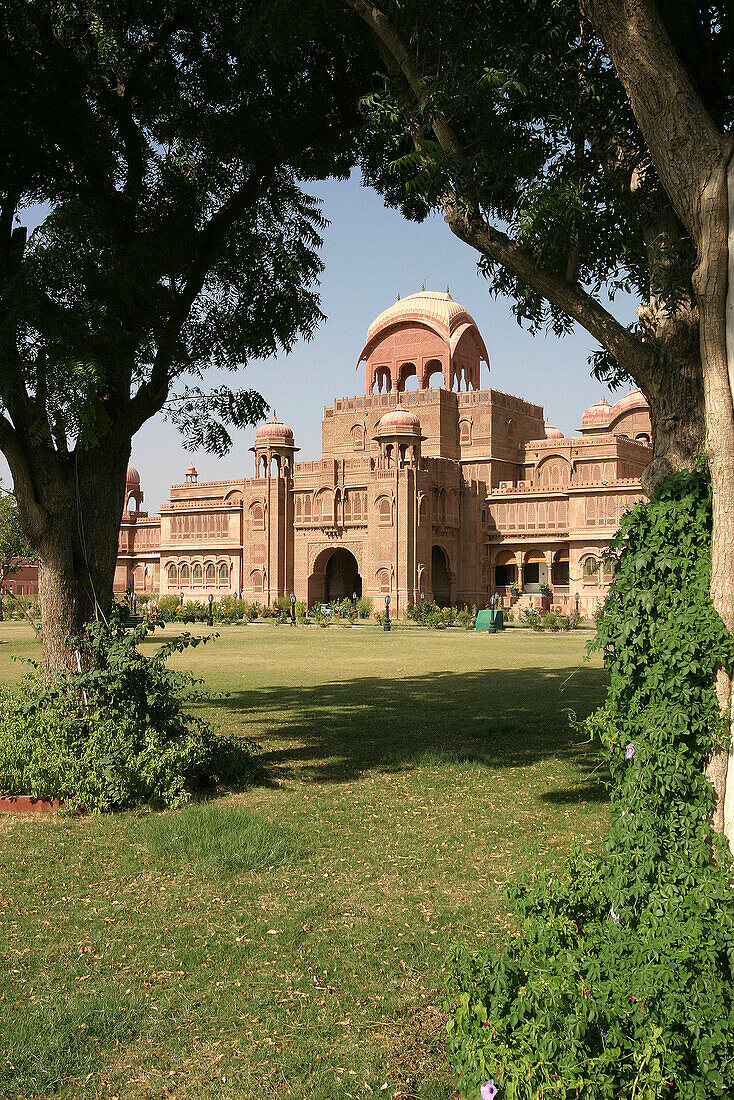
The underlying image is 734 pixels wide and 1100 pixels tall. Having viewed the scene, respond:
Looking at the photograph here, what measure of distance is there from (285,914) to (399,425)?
106ft

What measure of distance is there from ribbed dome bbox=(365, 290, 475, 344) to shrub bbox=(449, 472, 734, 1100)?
40705 mm

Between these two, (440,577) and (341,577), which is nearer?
(440,577)

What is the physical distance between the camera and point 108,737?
6492mm

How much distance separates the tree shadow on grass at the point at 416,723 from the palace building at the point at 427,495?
Result: 20.9 metres

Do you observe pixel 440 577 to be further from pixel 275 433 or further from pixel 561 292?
pixel 561 292

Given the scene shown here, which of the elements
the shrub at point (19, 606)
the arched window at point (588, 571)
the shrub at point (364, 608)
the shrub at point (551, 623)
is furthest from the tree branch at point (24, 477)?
the arched window at point (588, 571)

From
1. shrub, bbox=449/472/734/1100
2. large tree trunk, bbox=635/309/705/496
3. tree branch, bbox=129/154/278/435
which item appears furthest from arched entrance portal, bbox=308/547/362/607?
shrub, bbox=449/472/734/1100

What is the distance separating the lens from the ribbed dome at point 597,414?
135ft

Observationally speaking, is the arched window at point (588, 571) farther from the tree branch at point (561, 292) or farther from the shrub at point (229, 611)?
the tree branch at point (561, 292)

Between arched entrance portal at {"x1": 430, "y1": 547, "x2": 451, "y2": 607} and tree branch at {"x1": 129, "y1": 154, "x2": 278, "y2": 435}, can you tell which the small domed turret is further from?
tree branch at {"x1": 129, "y1": 154, "x2": 278, "y2": 435}

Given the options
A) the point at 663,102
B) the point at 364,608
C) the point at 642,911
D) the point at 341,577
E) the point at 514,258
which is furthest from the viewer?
the point at 341,577

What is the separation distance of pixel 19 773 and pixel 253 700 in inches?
233

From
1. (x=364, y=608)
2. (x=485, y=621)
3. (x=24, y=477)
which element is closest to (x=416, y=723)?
(x=24, y=477)

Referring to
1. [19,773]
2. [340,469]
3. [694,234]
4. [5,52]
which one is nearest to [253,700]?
[19,773]
